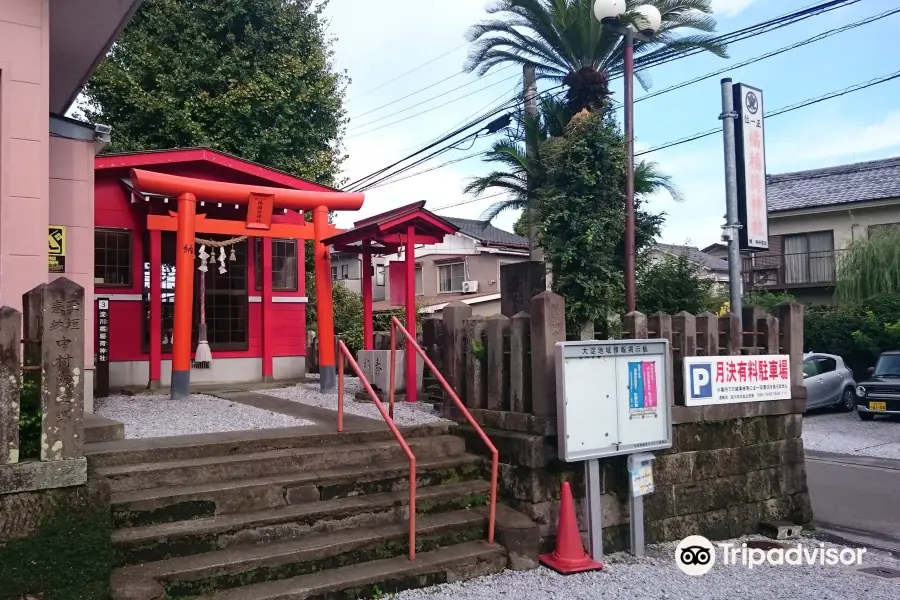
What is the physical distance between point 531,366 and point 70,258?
528 centimetres

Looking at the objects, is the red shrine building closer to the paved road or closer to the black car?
the paved road

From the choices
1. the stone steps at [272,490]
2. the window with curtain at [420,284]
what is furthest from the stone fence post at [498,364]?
the window with curtain at [420,284]

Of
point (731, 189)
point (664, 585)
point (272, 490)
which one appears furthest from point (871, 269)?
point (272, 490)

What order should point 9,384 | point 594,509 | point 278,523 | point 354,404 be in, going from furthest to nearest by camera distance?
1. point 354,404
2. point 594,509
3. point 278,523
4. point 9,384

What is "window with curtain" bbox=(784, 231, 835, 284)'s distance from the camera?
89.1 feet

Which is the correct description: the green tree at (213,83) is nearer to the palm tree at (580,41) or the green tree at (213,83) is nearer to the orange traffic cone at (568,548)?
the palm tree at (580,41)

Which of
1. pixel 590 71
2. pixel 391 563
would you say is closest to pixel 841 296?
pixel 590 71

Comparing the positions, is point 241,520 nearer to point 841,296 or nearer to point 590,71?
point 590,71

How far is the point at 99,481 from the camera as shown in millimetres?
4633

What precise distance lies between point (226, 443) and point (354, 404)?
3458 millimetres

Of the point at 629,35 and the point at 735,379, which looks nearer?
the point at 735,379

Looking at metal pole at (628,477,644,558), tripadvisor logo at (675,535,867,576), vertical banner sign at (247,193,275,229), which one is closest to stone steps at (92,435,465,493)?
metal pole at (628,477,644,558)

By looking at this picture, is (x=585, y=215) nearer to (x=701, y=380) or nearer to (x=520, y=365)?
(x=701, y=380)

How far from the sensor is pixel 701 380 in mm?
7496
